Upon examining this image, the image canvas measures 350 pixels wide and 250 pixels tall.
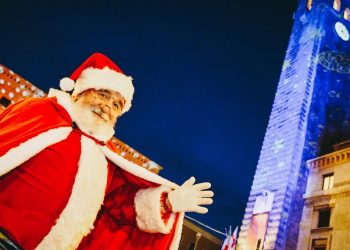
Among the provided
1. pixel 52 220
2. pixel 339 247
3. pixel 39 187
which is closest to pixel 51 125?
pixel 39 187

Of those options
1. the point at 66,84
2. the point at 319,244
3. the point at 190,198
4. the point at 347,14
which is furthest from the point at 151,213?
the point at 347,14

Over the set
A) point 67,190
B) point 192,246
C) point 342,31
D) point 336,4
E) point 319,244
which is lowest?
point 67,190

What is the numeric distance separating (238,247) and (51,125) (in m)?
17.2

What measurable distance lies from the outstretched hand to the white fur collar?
0.78 meters

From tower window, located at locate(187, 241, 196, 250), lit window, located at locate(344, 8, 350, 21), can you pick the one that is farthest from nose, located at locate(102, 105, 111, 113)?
lit window, located at locate(344, 8, 350, 21)

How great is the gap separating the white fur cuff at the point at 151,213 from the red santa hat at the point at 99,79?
3.01 ft

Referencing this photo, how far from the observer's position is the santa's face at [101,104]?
286 centimetres

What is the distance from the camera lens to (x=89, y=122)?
2.83 metres

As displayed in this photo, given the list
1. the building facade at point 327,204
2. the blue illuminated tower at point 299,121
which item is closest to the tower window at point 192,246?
the blue illuminated tower at point 299,121

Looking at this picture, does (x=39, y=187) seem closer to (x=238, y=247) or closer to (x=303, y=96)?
(x=238, y=247)

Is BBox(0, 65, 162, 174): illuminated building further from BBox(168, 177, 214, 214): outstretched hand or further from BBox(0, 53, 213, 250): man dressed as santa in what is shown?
BBox(168, 177, 214, 214): outstretched hand

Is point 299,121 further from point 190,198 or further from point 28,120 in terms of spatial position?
point 28,120

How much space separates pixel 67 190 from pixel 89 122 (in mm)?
631

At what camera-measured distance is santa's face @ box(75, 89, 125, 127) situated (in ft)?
9.37
